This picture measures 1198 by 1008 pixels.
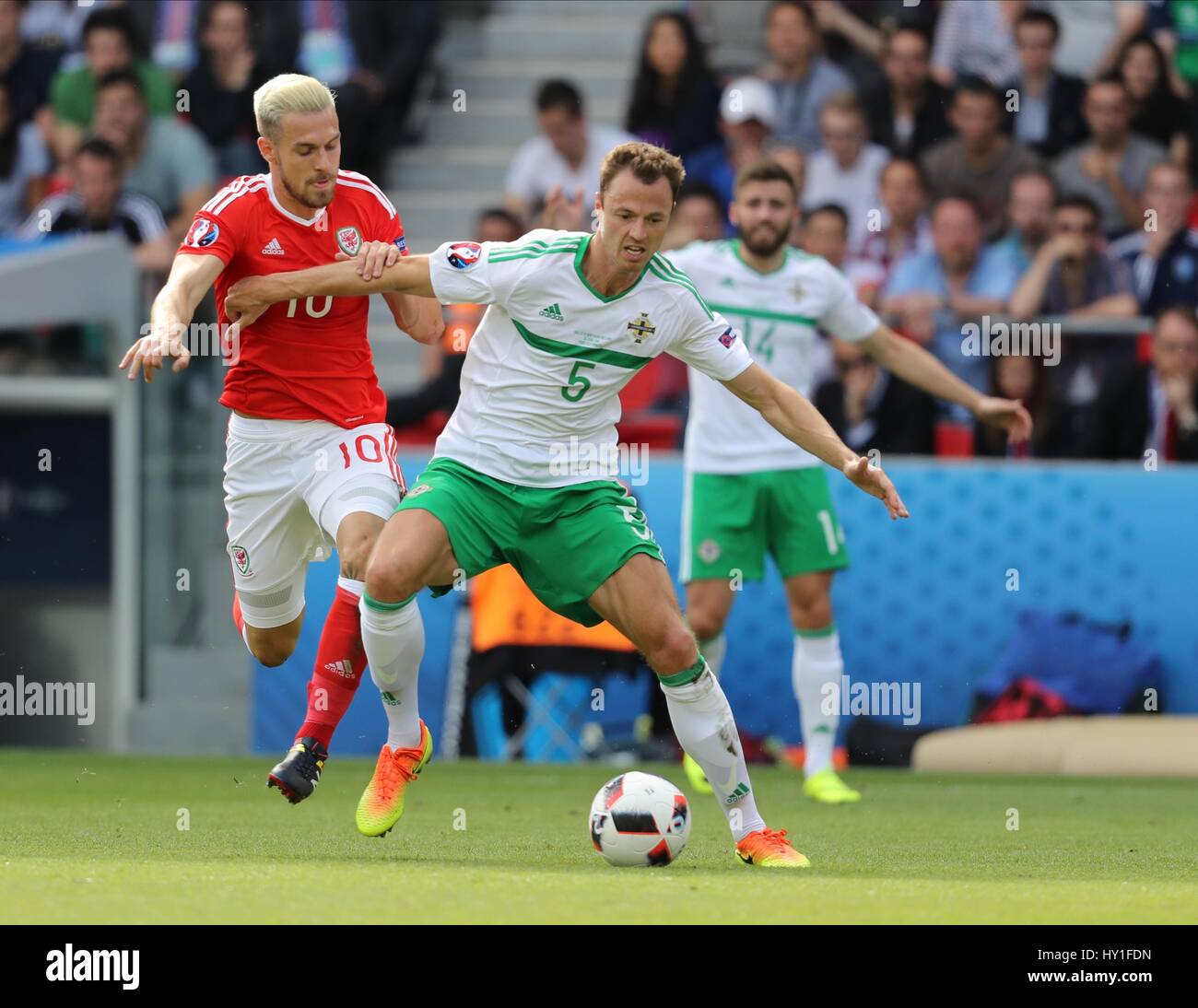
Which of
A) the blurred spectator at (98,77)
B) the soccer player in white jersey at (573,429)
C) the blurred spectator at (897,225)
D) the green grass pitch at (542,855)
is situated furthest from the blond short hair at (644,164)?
the blurred spectator at (98,77)

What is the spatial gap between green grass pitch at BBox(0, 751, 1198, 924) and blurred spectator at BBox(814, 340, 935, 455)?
248 cm

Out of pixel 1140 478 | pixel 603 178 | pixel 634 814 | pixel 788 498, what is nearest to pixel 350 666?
pixel 634 814

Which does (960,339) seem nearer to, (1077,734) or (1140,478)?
(1140,478)

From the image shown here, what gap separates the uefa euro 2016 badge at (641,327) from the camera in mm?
6719

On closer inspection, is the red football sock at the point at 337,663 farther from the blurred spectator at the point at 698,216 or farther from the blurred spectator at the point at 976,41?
the blurred spectator at the point at 976,41

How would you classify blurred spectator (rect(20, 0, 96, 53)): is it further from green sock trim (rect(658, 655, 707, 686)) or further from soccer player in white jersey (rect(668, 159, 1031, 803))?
green sock trim (rect(658, 655, 707, 686))

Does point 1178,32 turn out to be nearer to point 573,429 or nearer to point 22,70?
point 22,70

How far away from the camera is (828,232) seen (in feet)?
44.0

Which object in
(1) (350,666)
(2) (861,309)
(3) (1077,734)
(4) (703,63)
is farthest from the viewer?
(4) (703,63)

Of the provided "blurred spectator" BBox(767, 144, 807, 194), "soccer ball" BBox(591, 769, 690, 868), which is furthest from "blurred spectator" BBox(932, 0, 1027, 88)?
"soccer ball" BBox(591, 769, 690, 868)

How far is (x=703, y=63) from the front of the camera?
14.9 m

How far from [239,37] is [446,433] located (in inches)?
351

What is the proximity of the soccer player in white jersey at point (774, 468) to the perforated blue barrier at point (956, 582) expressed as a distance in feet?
7.34

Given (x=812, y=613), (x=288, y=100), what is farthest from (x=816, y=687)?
(x=288, y=100)
